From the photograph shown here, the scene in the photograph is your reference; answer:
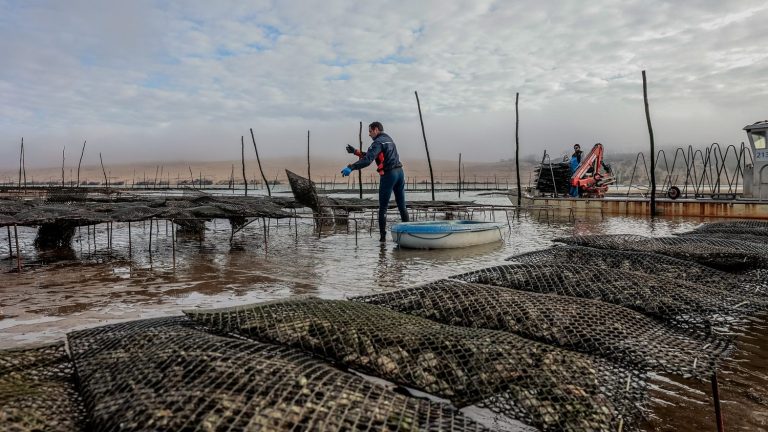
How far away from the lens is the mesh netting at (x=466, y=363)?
245 cm

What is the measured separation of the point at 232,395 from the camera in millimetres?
2035

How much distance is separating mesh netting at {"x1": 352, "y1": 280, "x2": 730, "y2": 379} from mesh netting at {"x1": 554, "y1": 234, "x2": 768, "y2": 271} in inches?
104

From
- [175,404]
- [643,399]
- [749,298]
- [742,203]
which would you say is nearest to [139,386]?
[175,404]

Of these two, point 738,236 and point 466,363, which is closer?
point 466,363

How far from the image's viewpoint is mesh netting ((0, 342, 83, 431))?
200 cm

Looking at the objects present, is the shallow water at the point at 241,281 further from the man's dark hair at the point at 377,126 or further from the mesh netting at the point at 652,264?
the man's dark hair at the point at 377,126

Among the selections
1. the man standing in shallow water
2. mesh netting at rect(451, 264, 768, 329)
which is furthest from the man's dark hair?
mesh netting at rect(451, 264, 768, 329)

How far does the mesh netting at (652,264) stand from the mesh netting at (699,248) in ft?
0.99

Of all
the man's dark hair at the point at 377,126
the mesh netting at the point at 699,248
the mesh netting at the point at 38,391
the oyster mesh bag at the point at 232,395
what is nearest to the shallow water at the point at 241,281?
the mesh netting at the point at 699,248

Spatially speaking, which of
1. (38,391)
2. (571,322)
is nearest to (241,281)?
(38,391)

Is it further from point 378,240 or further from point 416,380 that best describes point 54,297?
point 378,240

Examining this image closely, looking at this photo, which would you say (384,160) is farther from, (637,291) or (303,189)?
(637,291)

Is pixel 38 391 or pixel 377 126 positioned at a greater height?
pixel 377 126

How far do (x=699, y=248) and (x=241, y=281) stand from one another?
602 cm
